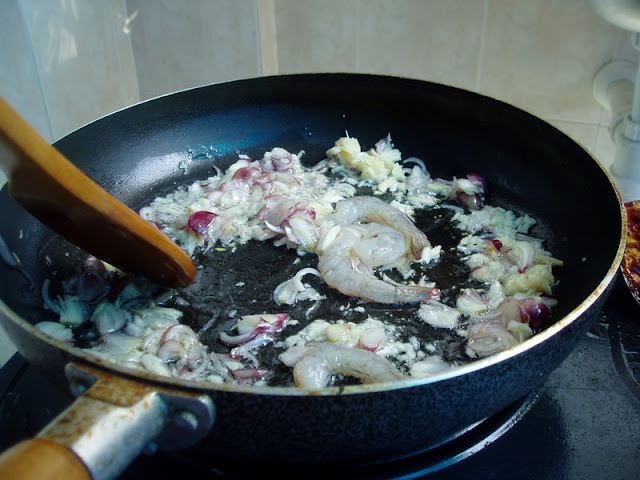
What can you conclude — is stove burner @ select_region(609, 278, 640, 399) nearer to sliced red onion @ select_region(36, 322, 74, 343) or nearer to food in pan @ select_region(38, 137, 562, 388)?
food in pan @ select_region(38, 137, 562, 388)

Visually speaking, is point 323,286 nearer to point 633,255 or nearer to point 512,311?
point 512,311

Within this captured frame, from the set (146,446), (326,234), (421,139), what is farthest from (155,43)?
(146,446)

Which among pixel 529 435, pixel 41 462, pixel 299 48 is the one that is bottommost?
pixel 529 435

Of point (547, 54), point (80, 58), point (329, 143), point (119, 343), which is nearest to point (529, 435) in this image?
point (119, 343)

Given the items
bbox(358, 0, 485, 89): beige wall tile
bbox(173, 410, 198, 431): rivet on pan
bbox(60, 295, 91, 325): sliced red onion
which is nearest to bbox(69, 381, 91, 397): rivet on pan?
bbox(173, 410, 198, 431): rivet on pan

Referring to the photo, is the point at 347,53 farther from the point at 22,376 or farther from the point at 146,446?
the point at 146,446
